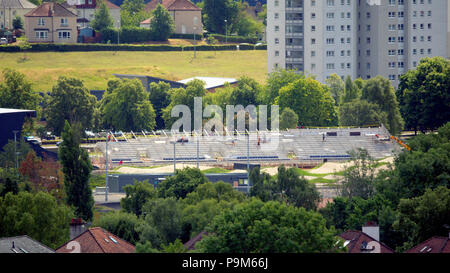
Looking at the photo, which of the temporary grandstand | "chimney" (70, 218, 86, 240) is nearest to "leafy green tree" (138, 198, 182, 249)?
"chimney" (70, 218, 86, 240)

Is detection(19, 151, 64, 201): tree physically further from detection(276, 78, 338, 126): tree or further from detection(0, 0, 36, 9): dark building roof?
detection(0, 0, 36, 9): dark building roof

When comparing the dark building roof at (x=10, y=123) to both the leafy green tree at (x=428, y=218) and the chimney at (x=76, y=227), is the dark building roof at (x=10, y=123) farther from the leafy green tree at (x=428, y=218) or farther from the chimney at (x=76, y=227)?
the leafy green tree at (x=428, y=218)

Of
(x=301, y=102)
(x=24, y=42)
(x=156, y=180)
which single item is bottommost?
(x=156, y=180)

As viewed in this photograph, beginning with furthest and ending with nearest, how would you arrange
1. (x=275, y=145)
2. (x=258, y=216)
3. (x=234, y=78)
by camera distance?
1. (x=234, y=78)
2. (x=275, y=145)
3. (x=258, y=216)

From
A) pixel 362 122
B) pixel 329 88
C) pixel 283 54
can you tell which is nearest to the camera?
pixel 362 122

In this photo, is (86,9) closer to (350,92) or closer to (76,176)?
(350,92)

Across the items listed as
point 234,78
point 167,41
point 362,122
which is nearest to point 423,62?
point 362,122

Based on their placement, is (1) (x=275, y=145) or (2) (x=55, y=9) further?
(2) (x=55, y=9)

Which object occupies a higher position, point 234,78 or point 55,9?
point 55,9
